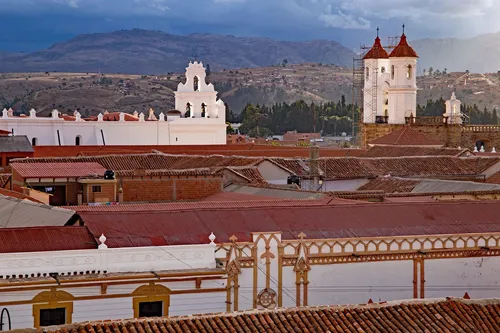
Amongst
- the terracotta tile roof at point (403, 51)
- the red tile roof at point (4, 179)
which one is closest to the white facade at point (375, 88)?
the terracotta tile roof at point (403, 51)

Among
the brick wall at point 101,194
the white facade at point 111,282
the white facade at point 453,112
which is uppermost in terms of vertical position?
the white facade at point 453,112

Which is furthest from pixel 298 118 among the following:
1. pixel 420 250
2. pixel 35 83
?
pixel 420 250

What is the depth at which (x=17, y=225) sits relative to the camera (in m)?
24.0

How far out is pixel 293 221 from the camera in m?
24.1

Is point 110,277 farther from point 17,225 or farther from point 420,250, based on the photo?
point 420,250

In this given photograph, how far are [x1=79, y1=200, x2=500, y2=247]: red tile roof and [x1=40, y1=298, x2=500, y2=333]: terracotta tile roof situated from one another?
5093mm

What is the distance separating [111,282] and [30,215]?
462cm

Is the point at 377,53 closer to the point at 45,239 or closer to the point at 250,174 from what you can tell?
the point at 250,174

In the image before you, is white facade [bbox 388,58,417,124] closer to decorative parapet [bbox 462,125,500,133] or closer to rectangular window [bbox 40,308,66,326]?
decorative parapet [bbox 462,125,500,133]

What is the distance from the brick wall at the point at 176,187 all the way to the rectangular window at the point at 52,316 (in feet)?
42.3

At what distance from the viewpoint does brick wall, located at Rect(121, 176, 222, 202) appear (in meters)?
33.1

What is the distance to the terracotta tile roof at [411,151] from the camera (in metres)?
51.2

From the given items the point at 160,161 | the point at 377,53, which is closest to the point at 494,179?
the point at 160,161

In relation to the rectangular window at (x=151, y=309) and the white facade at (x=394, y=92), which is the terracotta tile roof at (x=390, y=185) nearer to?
the rectangular window at (x=151, y=309)
